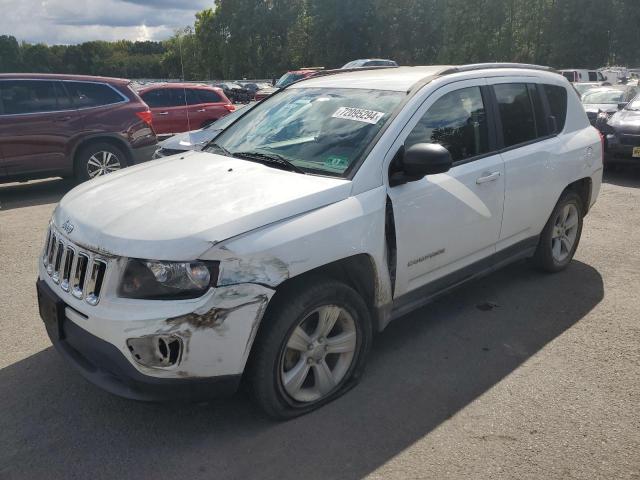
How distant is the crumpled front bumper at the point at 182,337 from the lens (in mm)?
2596

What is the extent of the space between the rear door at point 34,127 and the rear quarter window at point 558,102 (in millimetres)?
6972

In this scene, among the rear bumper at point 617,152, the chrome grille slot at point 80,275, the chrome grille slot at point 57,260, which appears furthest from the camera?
the rear bumper at point 617,152

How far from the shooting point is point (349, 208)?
312cm

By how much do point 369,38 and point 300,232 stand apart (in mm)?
59114

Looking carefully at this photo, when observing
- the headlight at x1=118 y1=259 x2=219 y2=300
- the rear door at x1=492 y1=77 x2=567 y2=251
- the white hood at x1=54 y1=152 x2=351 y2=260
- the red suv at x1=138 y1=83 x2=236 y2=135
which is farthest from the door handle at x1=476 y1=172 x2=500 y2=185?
the red suv at x1=138 y1=83 x2=236 y2=135

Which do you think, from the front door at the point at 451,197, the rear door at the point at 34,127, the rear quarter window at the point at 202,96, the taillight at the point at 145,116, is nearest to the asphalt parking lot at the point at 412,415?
the front door at the point at 451,197

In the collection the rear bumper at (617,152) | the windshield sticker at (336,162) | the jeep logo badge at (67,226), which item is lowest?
the rear bumper at (617,152)

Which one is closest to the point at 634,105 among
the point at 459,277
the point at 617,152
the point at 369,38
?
the point at 617,152

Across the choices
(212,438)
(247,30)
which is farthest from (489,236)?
(247,30)

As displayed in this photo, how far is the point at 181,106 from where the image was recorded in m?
13.4

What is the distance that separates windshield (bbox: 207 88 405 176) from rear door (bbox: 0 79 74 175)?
5482 millimetres

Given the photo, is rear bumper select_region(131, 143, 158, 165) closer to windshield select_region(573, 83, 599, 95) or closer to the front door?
the front door

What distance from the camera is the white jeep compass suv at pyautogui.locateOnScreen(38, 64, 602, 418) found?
2658 millimetres

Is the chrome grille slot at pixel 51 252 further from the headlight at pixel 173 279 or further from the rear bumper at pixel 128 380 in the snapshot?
the headlight at pixel 173 279
